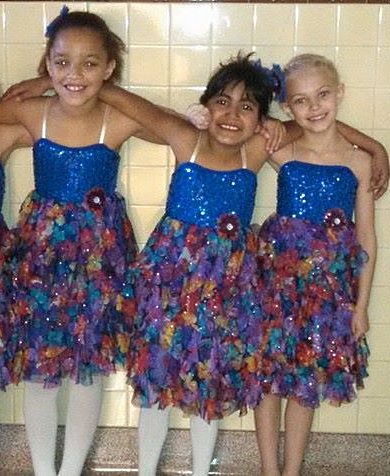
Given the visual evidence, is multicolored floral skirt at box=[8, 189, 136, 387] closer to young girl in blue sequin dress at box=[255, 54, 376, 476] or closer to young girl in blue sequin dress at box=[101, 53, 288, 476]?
young girl in blue sequin dress at box=[101, 53, 288, 476]

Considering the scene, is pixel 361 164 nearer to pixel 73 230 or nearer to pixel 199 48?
pixel 199 48

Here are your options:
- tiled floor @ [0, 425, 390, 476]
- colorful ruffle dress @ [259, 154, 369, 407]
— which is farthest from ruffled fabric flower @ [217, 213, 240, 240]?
tiled floor @ [0, 425, 390, 476]

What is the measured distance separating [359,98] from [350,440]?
1.06 metres

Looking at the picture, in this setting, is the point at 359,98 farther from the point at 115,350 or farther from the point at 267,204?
the point at 115,350

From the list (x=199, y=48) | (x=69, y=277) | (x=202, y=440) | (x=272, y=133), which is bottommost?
(x=202, y=440)

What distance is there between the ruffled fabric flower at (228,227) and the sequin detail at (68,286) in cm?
28

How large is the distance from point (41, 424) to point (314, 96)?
1166 millimetres

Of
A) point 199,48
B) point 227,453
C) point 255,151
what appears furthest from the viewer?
point 227,453

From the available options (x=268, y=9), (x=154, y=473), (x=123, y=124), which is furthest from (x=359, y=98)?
(x=154, y=473)

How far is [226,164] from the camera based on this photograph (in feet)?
7.11

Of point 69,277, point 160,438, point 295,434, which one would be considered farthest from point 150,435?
point 69,277

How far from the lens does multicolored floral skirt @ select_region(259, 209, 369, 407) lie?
2133 mm

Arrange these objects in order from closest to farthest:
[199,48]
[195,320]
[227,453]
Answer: [195,320], [199,48], [227,453]

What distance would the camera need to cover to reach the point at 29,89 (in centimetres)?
221
